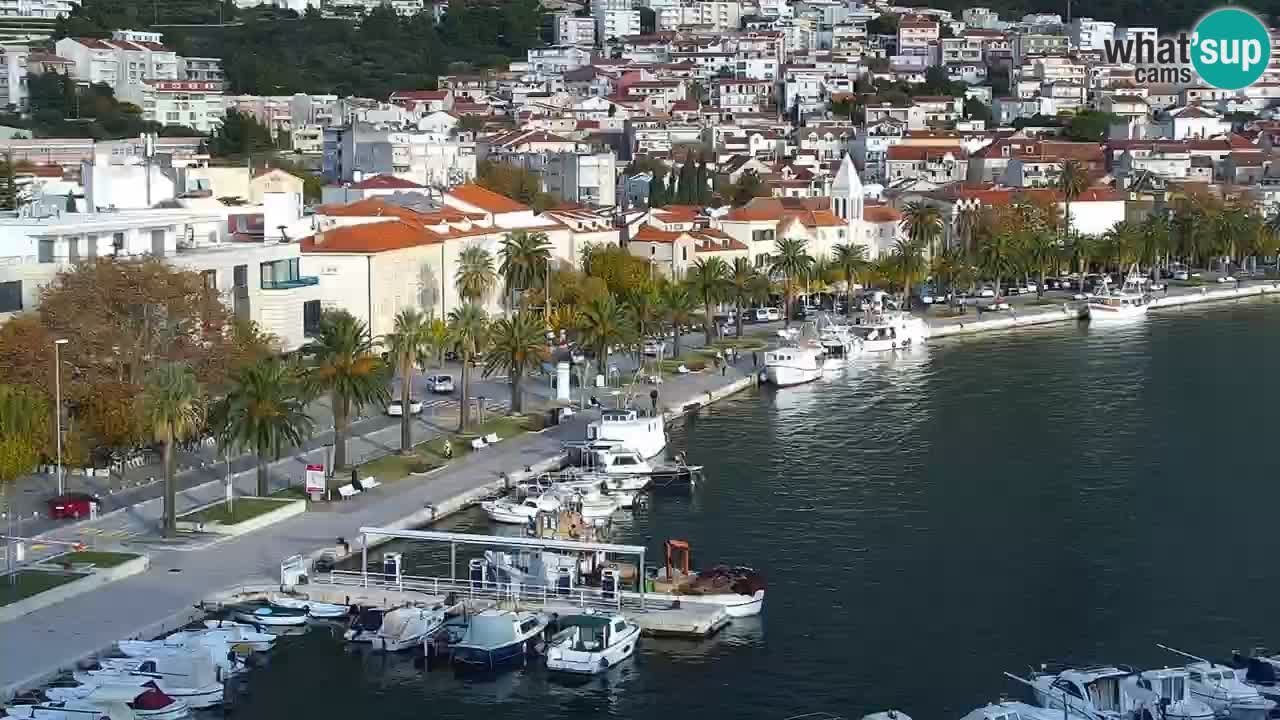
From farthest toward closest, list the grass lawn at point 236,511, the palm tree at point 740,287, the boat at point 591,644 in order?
the palm tree at point 740,287 < the grass lawn at point 236,511 < the boat at point 591,644

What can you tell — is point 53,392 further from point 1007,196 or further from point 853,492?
point 1007,196

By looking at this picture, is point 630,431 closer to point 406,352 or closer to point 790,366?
point 406,352

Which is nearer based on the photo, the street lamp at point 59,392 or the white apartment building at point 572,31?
the street lamp at point 59,392

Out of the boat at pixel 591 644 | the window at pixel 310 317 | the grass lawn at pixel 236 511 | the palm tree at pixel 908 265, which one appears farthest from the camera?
the palm tree at pixel 908 265

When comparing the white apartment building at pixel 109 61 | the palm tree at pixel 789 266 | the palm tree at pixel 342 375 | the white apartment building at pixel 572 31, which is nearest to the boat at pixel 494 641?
the palm tree at pixel 342 375

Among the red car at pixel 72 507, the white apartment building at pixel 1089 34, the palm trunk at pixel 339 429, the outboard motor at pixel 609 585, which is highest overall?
the white apartment building at pixel 1089 34

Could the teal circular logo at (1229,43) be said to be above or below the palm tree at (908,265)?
above

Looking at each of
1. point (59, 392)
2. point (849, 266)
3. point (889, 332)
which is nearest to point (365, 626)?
point (59, 392)

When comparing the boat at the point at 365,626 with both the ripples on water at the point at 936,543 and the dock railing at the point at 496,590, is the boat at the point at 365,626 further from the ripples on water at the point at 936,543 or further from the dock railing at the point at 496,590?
the dock railing at the point at 496,590
